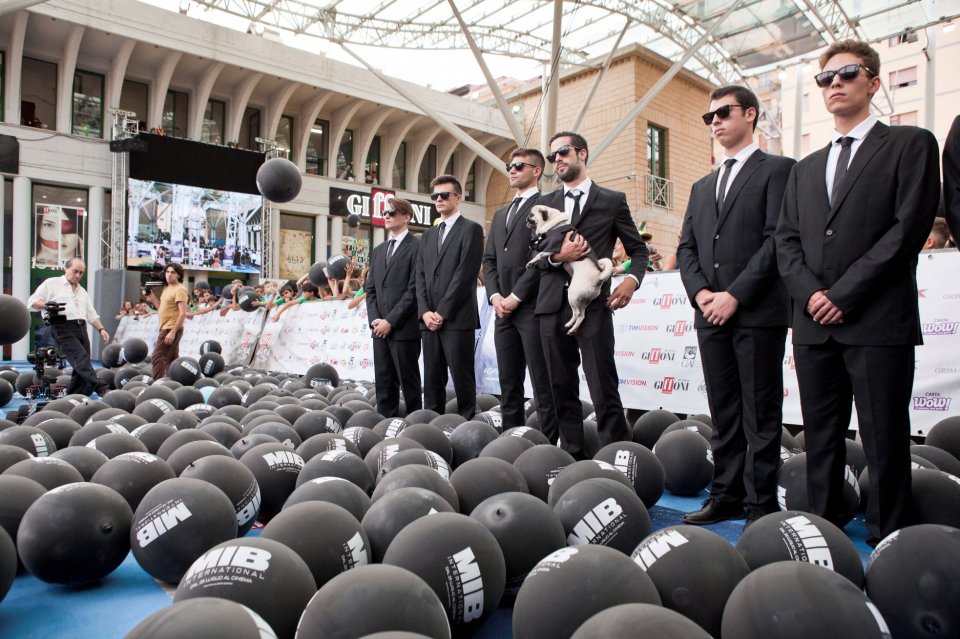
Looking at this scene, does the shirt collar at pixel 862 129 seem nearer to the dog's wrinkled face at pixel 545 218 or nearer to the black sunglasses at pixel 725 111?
the black sunglasses at pixel 725 111

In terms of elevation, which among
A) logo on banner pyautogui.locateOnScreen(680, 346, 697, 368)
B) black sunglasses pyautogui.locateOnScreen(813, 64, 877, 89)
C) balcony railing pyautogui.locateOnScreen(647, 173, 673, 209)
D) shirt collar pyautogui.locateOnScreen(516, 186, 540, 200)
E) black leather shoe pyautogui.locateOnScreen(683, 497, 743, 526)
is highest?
balcony railing pyautogui.locateOnScreen(647, 173, 673, 209)

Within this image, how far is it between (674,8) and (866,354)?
2079 centimetres

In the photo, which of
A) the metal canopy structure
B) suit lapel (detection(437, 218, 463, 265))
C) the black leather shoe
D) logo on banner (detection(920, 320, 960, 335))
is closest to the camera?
the black leather shoe

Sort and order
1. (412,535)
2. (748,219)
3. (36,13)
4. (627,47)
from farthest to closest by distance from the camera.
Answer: (627,47) → (36,13) → (748,219) → (412,535)

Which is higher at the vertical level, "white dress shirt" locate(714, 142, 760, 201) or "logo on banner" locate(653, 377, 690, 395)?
"white dress shirt" locate(714, 142, 760, 201)

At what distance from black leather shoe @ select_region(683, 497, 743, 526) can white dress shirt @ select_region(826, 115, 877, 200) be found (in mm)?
1667

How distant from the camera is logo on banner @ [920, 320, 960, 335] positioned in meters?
5.22

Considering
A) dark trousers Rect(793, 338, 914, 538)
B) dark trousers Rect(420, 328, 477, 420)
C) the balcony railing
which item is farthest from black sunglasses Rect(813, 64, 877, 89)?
the balcony railing

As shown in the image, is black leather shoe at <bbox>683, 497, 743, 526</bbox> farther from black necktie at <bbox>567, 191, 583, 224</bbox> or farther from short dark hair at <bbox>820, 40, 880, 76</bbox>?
short dark hair at <bbox>820, 40, 880, 76</bbox>

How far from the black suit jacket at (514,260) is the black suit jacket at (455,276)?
49 cm

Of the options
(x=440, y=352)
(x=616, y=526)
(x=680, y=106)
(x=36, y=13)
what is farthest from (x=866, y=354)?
(x=680, y=106)

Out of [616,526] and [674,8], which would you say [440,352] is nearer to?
[616,526]

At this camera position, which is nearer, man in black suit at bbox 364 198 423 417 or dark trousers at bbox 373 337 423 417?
man in black suit at bbox 364 198 423 417

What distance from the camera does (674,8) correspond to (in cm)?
2098
